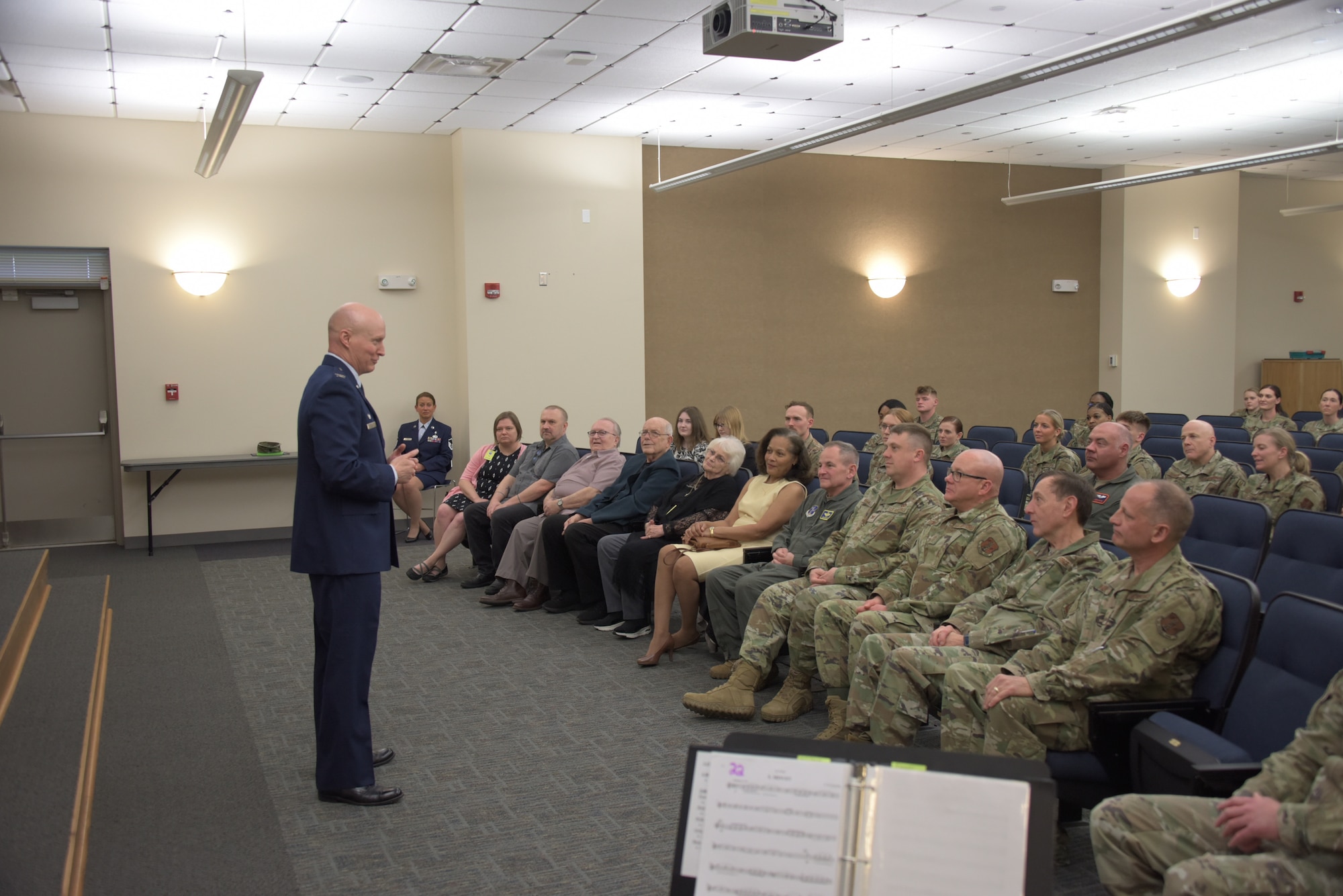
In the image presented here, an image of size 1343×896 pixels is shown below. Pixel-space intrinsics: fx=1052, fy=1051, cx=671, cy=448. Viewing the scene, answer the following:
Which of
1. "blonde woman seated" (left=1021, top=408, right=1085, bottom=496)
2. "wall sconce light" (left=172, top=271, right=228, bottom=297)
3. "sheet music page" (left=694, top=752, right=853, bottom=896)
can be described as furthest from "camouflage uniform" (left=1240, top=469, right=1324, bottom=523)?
"wall sconce light" (left=172, top=271, right=228, bottom=297)

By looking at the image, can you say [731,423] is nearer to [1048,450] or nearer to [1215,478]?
[1048,450]

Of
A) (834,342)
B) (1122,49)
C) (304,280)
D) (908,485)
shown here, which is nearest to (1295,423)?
(834,342)

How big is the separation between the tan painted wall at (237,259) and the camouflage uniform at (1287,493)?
21.2ft

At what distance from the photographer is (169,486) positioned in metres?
8.86

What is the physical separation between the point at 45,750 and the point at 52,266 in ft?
21.0

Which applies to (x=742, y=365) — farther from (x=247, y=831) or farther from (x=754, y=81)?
(x=247, y=831)

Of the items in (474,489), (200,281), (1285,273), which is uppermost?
(1285,273)

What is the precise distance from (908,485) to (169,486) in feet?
22.6

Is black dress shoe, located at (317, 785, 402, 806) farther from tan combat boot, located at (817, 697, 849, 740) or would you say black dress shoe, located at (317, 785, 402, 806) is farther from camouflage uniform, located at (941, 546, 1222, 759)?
camouflage uniform, located at (941, 546, 1222, 759)

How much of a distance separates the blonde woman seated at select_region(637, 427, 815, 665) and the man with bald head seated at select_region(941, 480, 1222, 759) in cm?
220

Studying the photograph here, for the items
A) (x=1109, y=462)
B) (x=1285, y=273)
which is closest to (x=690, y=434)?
(x=1109, y=462)

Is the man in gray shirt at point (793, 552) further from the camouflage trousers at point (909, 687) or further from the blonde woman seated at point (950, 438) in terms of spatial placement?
the blonde woman seated at point (950, 438)

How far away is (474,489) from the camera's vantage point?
756 centimetres

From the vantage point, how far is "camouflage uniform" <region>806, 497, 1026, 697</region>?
12.4 ft
